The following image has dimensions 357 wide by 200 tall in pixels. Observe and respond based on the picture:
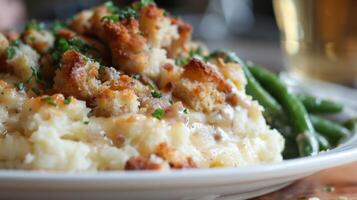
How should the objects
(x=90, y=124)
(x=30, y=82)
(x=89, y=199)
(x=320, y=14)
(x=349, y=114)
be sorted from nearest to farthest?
(x=89, y=199)
(x=90, y=124)
(x=30, y=82)
(x=349, y=114)
(x=320, y=14)

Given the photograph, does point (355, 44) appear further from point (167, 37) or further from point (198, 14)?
point (198, 14)

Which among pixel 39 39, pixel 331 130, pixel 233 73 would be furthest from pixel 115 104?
pixel 331 130

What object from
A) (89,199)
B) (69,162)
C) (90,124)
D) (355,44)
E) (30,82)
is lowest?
(89,199)

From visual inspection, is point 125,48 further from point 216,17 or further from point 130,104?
point 216,17

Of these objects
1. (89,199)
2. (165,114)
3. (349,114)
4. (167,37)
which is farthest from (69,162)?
(349,114)

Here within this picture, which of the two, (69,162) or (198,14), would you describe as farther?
(198,14)

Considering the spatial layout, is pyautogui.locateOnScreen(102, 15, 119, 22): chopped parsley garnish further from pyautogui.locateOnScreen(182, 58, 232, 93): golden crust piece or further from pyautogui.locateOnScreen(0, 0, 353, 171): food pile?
pyautogui.locateOnScreen(182, 58, 232, 93): golden crust piece

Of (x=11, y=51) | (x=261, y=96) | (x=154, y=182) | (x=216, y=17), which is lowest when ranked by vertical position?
(x=154, y=182)


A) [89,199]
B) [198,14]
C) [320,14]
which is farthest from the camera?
[198,14]
